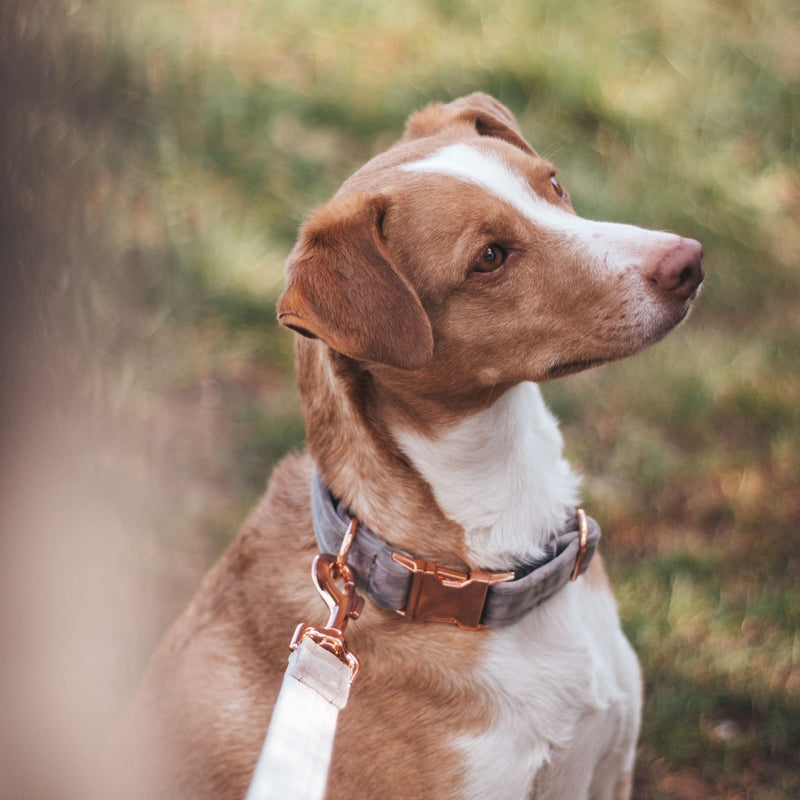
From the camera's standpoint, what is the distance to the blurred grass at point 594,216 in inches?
140

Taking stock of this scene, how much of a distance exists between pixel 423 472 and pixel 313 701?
0.74m

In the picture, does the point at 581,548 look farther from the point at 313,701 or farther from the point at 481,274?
the point at 313,701

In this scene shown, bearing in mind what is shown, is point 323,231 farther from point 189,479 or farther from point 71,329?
point 189,479

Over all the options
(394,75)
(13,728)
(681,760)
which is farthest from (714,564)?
(394,75)

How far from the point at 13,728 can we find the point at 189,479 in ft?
9.32

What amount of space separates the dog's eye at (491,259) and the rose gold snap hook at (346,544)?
2.40 feet

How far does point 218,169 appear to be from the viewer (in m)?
5.52

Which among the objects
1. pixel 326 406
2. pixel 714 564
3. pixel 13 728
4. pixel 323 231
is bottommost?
pixel 714 564

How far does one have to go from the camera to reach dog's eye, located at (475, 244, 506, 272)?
99.7 inches

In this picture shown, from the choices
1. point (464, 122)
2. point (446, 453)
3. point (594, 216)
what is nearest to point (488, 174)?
point (464, 122)

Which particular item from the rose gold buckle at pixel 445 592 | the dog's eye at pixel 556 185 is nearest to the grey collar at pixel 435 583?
the rose gold buckle at pixel 445 592

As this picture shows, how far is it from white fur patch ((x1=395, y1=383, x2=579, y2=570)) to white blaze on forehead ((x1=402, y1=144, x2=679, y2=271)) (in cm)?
44

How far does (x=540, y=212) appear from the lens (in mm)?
2598

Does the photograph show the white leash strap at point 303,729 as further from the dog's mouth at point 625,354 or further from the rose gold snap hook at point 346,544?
the dog's mouth at point 625,354
